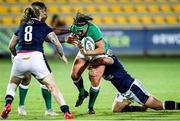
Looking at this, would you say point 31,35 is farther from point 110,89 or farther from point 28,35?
point 110,89

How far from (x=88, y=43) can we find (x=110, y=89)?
4.52 m

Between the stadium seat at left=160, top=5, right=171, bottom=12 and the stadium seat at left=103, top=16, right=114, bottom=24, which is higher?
the stadium seat at left=160, top=5, right=171, bottom=12

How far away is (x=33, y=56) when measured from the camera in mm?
9633

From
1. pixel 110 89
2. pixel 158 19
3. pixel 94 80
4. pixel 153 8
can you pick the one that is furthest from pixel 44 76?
Result: pixel 153 8

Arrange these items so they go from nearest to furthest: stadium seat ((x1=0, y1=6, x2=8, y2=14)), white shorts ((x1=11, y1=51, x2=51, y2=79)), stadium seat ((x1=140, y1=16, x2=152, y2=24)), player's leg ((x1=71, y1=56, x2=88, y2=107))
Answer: white shorts ((x1=11, y1=51, x2=51, y2=79)), player's leg ((x1=71, y1=56, x2=88, y2=107)), stadium seat ((x1=140, y1=16, x2=152, y2=24)), stadium seat ((x1=0, y1=6, x2=8, y2=14))

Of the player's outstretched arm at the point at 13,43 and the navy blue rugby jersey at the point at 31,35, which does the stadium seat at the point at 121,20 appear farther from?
the navy blue rugby jersey at the point at 31,35

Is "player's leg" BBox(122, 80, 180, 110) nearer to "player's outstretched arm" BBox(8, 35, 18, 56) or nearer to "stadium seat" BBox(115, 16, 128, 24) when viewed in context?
"player's outstretched arm" BBox(8, 35, 18, 56)

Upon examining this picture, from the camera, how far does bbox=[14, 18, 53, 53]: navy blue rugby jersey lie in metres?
9.70

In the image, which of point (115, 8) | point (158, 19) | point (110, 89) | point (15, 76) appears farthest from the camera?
point (115, 8)

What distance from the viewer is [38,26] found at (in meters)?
9.77

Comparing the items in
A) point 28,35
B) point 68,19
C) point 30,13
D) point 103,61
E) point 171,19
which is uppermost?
point 30,13

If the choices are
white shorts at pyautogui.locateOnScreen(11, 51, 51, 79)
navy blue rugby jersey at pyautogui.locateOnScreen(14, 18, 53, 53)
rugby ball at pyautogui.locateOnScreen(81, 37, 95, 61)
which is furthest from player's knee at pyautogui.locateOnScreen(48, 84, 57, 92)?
rugby ball at pyautogui.locateOnScreen(81, 37, 95, 61)

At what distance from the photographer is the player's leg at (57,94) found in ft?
31.2

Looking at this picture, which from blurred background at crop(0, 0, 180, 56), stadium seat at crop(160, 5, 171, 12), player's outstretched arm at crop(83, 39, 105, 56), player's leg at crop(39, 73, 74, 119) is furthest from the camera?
stadium seat at crop(160, 5, 171, 12)
